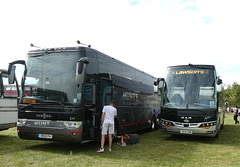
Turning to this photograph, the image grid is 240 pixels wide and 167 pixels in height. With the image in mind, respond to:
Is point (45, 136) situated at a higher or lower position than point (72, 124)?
lower

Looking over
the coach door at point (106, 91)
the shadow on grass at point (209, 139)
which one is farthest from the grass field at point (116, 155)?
the coach door at point (106, 91)

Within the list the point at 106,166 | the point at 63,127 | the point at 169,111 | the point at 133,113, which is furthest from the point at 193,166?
the point at 133,113

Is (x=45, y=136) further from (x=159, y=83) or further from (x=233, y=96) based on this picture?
(x=233, y=96)

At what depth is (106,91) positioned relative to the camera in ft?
35.5

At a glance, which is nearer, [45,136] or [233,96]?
[45,136]

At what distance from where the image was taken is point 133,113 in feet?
45.8

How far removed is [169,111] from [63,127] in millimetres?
5694

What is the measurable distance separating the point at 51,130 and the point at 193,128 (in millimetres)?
6471

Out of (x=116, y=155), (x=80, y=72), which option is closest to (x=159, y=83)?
(x=116, y=155)

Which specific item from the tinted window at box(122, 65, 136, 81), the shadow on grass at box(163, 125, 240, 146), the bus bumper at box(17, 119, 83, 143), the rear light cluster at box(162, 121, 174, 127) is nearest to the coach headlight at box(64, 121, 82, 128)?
the bus bumper at box(17, 119, 83, 143)

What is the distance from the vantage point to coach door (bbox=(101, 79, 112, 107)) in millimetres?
10505

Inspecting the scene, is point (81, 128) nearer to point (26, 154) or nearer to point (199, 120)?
point (26, 154)

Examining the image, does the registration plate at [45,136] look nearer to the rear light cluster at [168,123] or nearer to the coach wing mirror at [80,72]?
the coach wing mirror at [80,72]

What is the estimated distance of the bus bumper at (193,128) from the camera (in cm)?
1201
